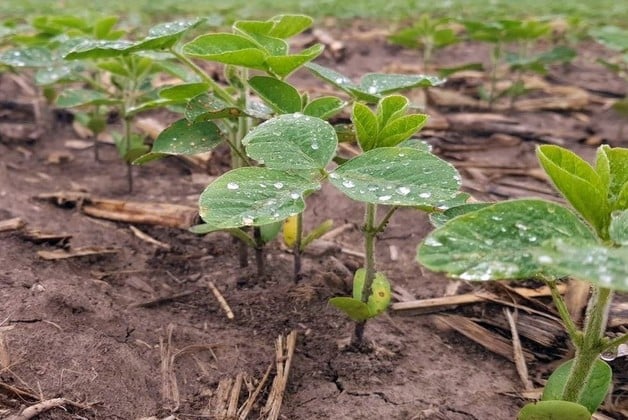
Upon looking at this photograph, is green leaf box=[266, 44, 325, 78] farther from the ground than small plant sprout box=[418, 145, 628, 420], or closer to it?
farther from the ground

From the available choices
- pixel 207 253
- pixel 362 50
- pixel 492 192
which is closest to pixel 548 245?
pixel 207 253

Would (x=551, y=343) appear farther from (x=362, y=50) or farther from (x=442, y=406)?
(x=362, y=50)

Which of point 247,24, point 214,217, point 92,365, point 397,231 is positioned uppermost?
point 247,24

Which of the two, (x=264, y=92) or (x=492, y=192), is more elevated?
(x=264, y=92)

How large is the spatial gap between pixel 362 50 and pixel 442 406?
3416 mm

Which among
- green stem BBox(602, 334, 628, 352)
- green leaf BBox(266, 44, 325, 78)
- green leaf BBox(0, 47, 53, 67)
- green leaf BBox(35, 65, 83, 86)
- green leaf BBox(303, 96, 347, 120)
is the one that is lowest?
green stem BBox(602, 334, 628, 352)

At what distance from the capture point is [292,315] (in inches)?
58.8

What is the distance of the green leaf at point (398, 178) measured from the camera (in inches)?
37.9

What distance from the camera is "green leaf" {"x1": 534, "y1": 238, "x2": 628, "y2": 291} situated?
65cm

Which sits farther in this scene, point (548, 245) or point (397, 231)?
point (397, 231)

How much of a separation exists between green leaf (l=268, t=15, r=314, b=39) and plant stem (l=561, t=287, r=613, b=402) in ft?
2.82

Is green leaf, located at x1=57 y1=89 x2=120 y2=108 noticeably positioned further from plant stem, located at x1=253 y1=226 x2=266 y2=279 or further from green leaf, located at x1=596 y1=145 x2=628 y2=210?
green leaf, located at x1=596 y1=145 x2=628 y2=210

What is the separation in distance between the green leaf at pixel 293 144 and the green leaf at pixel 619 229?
445mm

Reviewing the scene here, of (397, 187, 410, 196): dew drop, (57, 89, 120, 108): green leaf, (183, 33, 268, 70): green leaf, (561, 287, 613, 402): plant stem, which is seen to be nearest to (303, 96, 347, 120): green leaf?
(183, 33, 268, 70): green leaf
